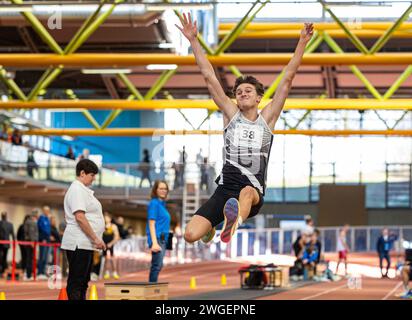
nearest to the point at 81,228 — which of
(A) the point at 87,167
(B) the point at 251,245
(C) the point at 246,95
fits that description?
(A) the point at 87,167

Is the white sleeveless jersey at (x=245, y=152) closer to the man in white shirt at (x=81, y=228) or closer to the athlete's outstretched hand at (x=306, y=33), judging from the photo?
the athlete's outstretched hand at (x=306, y=33)

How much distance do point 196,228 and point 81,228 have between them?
220 cm

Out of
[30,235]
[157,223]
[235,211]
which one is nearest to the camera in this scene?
[235,211]

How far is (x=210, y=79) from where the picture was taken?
8.02 metres

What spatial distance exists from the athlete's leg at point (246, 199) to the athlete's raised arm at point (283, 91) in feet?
1.90

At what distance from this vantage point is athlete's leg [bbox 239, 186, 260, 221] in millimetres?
7492

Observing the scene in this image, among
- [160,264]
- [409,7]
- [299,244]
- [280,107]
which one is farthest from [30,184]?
[280,107]

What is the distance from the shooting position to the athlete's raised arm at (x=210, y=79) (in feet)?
25.9

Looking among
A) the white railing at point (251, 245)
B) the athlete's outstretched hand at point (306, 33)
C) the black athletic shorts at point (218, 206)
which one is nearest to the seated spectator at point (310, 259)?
the white railing at point (251, 245)

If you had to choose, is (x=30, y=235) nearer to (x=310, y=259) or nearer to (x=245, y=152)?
(x=310, y=259)

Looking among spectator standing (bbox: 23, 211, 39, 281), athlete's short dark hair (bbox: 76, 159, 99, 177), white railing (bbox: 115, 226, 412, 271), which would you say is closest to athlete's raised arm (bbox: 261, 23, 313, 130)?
athlete's short dark hair (bbox: 76, 159, 99, 177)

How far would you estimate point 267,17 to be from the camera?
887 inches
